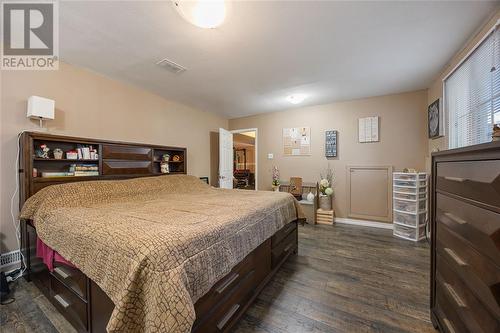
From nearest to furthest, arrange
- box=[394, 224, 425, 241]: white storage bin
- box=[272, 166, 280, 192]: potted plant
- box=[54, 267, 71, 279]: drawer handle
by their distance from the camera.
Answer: box=[54, 267, 71, 279]: drawer handle, box=[394, 224, 425, 241]: white storage bin, box=[272, 166, 280, 192]: potted plant

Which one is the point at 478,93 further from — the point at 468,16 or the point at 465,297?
the point at 465,297

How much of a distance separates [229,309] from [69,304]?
3.67ft

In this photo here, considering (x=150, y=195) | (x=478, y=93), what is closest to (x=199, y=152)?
(x=150, y=195)

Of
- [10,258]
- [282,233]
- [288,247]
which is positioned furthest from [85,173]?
[288,247]

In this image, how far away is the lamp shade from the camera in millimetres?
1955

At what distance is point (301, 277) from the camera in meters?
2.00

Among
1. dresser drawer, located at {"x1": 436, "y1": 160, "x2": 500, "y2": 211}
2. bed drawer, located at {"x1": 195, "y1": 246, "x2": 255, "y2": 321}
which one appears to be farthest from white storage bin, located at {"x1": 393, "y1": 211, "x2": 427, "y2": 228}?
bed drawer, located at {"x1": 195, "y1": 246, "x2": 255, "y2": 321}

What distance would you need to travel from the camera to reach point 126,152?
2.78 metres

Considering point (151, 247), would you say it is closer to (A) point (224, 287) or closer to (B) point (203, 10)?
(A) point (224, 287)

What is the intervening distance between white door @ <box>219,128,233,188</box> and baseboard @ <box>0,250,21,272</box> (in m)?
3.12

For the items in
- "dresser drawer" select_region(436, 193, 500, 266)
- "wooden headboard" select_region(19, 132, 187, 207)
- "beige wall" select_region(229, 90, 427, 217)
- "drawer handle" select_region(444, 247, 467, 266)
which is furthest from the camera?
"beige wall" select_region(229, 90, 427, 217)

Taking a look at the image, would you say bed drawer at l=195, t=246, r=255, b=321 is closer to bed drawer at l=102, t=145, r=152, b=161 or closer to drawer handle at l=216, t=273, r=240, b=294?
drawer handle at l=216, t=273, r=240, b=294

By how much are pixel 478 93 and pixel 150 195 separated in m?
3.80

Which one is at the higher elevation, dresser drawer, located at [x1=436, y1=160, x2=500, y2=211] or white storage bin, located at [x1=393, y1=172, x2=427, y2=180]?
dresser drawer, located at [x1=436, y1=160, x2=500, y2=211]
